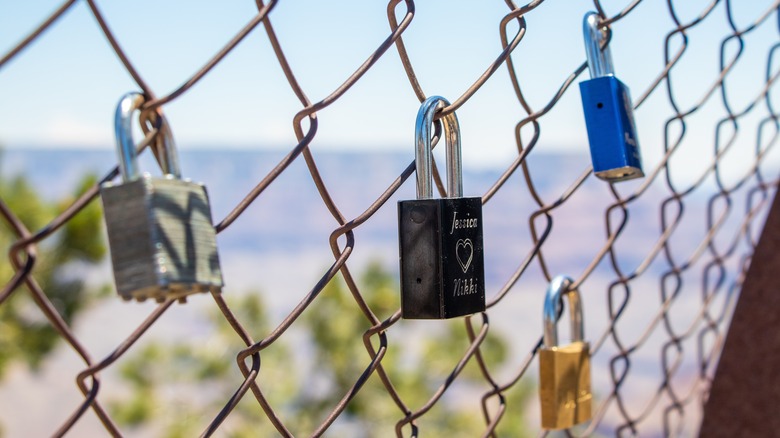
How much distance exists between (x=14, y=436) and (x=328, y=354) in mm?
10221

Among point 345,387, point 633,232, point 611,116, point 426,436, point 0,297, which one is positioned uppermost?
point 633,232

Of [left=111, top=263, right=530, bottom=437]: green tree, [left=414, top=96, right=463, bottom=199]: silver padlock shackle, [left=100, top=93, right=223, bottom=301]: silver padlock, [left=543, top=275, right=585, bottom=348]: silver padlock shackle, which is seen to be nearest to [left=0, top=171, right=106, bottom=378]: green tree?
[left=111, top=263, right=530, bottom=437]: green tree

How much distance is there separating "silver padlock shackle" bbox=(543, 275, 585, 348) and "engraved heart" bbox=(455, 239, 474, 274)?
0.23m

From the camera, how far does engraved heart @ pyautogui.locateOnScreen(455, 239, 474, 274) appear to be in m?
0.49

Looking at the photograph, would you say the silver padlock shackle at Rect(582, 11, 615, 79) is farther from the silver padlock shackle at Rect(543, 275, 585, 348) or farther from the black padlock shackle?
the black padlock shackle

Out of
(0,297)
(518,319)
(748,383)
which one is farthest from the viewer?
(518,319)

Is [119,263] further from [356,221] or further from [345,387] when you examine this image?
[345,387]

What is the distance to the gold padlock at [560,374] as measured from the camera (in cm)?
66

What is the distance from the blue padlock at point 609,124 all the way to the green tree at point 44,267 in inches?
169

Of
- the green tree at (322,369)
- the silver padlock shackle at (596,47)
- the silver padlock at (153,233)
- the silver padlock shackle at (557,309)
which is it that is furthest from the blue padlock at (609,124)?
the green tree at (322,369)

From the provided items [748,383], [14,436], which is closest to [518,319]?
[14,436]

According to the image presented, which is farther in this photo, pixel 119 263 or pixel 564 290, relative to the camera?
pixel 564 290

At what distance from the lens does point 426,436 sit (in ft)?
18.9

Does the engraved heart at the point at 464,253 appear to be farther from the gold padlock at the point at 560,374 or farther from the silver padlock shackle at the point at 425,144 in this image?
the gold padlock at the point at 560,374
